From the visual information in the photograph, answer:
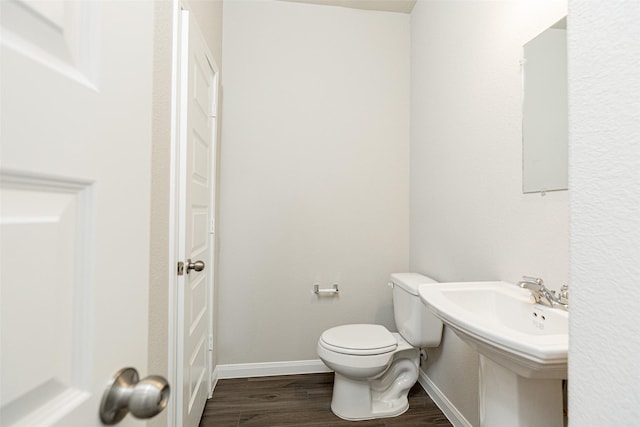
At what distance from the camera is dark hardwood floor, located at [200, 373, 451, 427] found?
169 centimetres

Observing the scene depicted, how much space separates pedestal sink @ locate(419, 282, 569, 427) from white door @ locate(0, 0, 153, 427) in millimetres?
790

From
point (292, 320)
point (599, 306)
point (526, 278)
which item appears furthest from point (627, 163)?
point (292, 320)

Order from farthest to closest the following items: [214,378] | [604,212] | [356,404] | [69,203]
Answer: [214,378] < [356,404] < [604,212] < [69,203]

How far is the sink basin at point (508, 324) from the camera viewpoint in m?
0.71

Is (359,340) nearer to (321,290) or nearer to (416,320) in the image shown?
(416,320)

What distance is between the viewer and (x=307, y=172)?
2.24 m

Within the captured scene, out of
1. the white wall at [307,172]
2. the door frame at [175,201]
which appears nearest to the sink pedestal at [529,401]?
the door frame at [175,201]

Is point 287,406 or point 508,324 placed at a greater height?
point 508,324

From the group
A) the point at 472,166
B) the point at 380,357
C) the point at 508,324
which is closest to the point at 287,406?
the point at 380,357

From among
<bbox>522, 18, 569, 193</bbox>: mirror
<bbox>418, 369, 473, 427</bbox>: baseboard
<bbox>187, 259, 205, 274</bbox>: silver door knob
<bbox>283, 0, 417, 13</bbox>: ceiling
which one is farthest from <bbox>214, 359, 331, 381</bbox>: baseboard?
<bbox>283, 0, 417, 13</bbox>: ceiling

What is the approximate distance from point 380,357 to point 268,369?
933 mm

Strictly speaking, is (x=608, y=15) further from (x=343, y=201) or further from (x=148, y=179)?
(x=343, y=201)

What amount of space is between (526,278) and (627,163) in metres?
0.84

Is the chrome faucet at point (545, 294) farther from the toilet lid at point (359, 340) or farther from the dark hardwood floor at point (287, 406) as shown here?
the dark hardwood floor at point (287, 406)
